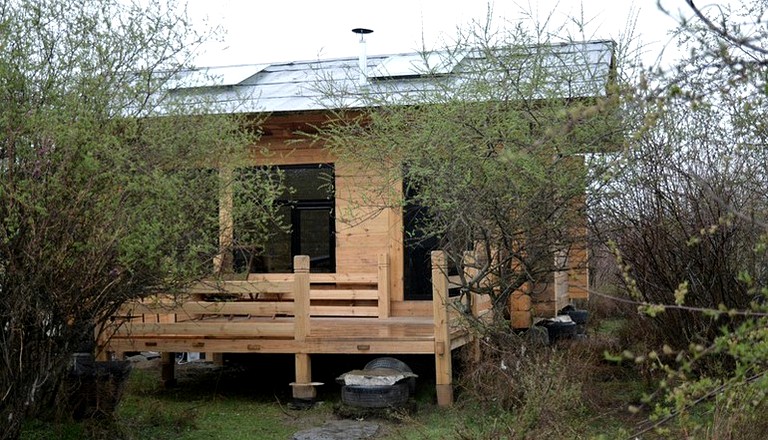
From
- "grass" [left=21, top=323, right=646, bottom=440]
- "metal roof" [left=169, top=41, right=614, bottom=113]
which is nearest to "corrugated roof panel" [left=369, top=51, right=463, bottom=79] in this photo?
"metal roof" [left=169, top=41, right=614, bottom=113]

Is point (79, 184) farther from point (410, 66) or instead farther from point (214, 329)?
point (410, 66)

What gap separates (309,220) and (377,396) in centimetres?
386

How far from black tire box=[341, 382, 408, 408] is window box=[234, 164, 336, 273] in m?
3.27

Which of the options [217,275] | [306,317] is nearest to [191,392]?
[306,317]

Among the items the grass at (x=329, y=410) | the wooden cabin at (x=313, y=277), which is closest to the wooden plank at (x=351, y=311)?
the wooden cabin at (x=313, y=277)

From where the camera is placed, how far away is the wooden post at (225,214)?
9078 millimetres

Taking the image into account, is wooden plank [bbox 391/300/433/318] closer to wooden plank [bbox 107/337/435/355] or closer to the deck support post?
wooden plank [bbox 107/337/435/355]

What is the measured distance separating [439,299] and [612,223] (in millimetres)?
1931

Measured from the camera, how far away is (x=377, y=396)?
9344 millimetres

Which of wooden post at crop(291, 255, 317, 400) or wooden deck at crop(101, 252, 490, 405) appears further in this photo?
wooden post at crop(291, 255, 317, 400)

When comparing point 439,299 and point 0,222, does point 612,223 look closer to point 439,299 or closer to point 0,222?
point 439,299

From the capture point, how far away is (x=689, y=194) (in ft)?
27.6

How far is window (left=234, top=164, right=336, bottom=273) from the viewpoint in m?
12.6

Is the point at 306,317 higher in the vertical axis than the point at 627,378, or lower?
higher
